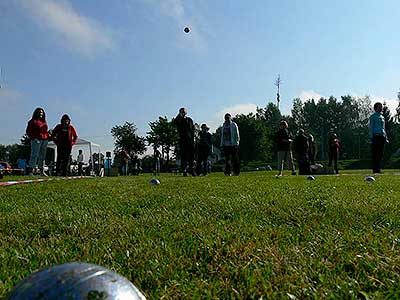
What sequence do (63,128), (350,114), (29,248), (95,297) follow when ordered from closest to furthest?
(95,297)
(29,248)
(63,128)
(350,114)

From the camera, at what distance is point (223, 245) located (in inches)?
127

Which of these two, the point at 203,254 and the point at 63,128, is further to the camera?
the point at 63,128

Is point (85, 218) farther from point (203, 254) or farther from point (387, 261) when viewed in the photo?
point (387, 261)

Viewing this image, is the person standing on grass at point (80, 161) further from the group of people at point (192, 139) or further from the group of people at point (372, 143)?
the group of people at point (372, 143)

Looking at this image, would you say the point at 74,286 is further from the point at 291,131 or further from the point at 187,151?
the point at 291,131

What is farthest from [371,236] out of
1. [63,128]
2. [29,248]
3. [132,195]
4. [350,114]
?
[350,114]

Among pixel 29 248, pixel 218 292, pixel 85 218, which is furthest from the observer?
pixel 85 218

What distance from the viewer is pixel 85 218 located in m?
4.45

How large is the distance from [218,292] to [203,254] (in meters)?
0.72

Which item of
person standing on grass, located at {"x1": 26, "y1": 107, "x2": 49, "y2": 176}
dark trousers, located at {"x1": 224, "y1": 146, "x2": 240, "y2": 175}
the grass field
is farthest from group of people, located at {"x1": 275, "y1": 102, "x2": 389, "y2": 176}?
the grass field

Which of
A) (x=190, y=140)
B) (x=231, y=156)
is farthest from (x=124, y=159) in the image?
(x=231, y=156)

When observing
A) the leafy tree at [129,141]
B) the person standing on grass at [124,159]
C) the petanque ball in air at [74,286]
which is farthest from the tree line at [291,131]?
the petanque ball in air at [74,286]

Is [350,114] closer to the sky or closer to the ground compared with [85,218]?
closer to the sky

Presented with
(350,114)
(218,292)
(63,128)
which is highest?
(350,114)
